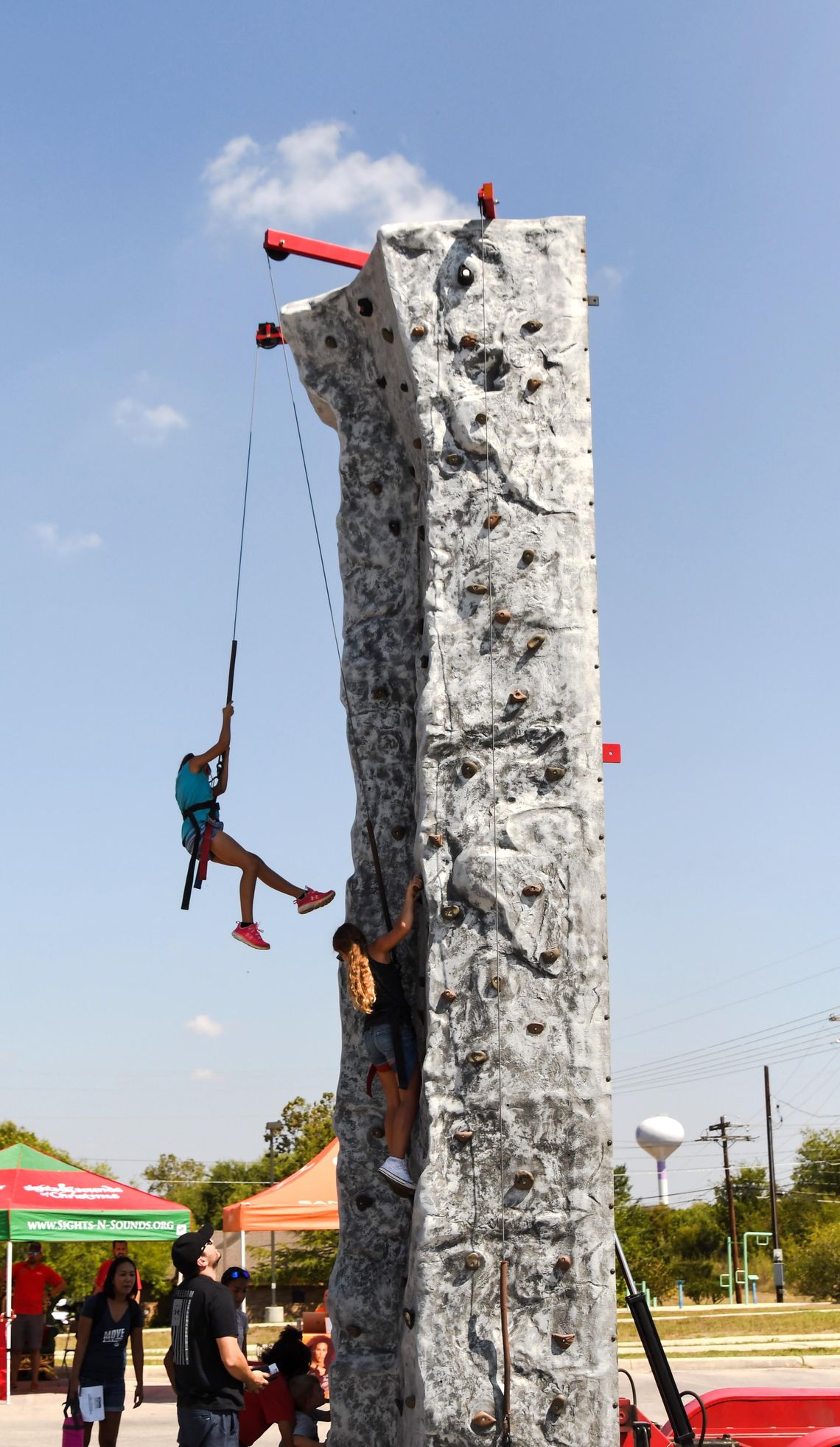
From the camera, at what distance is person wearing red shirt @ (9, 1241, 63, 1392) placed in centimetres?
1490

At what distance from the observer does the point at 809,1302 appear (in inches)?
1319

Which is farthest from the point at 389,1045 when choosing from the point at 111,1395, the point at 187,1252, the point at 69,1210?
the point at 69,1210

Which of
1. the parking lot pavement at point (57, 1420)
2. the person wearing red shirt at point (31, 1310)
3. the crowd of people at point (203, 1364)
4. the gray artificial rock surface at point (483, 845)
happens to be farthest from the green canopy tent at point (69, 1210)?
the gray artificial rock surface at point (483, 845)

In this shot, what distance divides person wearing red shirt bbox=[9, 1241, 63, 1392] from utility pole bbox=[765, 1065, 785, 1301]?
2500cm

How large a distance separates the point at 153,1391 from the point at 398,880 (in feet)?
34.4

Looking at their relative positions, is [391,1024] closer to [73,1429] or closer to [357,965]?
[357,965]

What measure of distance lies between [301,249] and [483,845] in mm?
3594

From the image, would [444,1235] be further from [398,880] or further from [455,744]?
[455,744]

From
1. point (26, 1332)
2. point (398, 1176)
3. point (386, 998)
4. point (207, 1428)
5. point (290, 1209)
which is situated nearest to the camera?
point (207, 1428)

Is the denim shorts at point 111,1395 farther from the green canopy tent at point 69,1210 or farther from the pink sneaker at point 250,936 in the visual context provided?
the green canopy tent at point 69,1210

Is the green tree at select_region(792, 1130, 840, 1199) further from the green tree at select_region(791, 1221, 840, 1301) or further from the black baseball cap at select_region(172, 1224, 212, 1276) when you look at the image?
the black baseball cap at select_region(172, 1224, 212, 1276)

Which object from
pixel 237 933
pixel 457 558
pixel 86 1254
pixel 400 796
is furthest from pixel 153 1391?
pixel 86 1254

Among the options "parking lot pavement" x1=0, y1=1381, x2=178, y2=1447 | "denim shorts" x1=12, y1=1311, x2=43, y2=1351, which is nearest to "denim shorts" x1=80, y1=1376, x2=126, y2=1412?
"parking lot pavement" x1=0, y1=1381, x2=178, y2=1447

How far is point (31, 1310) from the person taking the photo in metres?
15.0
